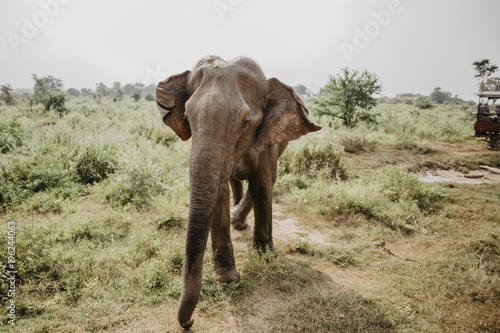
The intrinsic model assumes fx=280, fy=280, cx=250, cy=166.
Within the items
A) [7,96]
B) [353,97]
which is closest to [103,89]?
[7,96]

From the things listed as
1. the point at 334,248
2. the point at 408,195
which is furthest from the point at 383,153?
the point at 334,248

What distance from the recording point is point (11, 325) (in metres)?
3.03

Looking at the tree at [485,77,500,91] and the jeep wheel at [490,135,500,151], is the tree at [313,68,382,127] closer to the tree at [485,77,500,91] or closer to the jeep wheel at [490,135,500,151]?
the jeep wheel at [490,135,500,151]

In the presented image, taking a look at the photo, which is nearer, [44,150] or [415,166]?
[44,150]

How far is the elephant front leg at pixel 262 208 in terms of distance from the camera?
4242mm

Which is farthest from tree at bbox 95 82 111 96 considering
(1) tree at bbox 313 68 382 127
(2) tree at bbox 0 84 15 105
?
(1) tree at bbox 313 68 382 127

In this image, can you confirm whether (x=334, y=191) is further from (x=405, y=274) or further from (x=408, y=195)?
(x=405, y=274)

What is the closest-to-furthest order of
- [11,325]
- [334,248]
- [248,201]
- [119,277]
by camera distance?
1. [11,325]
2. [119,277]
3. [334,248]
4. [248,201]

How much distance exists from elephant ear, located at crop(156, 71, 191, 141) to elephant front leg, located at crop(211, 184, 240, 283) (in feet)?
3.31

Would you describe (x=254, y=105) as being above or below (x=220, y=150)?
above

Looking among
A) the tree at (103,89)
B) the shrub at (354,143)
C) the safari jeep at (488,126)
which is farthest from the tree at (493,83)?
the tree at (103,89)

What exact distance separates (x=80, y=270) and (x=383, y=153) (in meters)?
13.2

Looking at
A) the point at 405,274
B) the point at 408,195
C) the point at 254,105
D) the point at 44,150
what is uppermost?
the point at 254,105

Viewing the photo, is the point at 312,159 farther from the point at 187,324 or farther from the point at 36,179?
the point at 36,179
